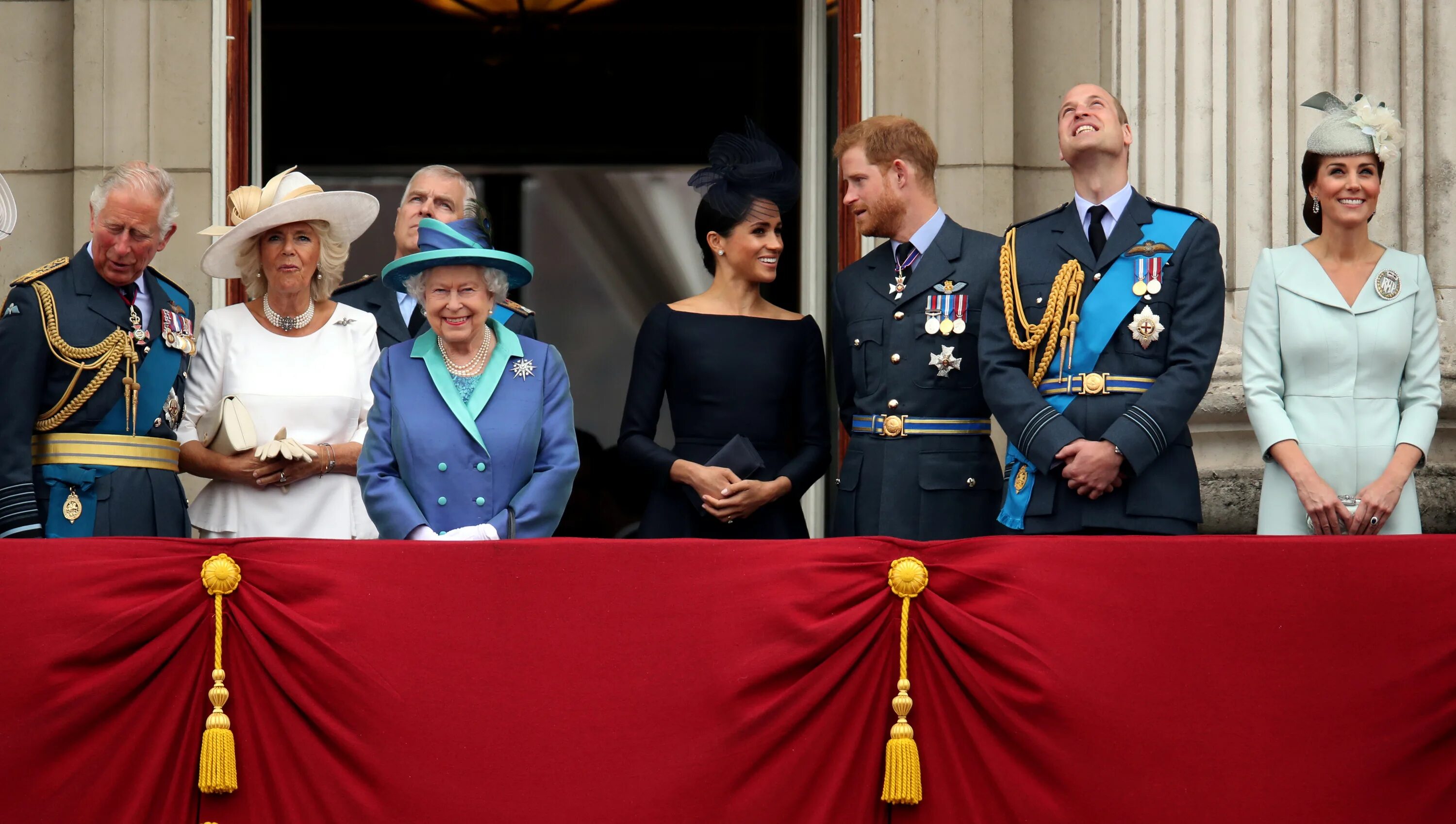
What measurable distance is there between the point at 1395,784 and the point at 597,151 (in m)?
6.69

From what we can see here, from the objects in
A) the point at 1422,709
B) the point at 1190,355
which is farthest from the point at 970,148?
the point at 1422,709

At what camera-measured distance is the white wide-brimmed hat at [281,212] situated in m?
A: 4.50

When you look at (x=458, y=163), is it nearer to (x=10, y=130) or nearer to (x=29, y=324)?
(x=10, y=130)

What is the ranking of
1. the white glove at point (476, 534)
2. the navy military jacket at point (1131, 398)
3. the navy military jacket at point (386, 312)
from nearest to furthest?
the white glove at point (476, 534)
the navy military jacket at point (1131, 398)
the navy military jacket at point (386, 312)

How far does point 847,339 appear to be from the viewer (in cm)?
477

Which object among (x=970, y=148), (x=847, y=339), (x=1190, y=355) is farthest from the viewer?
(x=970, y=148)

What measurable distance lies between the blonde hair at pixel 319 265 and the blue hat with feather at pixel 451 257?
0.34 metres

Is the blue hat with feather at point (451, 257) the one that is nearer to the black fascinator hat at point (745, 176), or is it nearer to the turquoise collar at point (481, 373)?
the turquoise collar at point (481, 373)

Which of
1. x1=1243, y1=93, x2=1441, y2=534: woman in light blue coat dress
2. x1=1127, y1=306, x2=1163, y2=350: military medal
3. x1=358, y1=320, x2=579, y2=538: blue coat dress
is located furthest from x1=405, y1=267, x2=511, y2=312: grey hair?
x1=1243, y1=93, x2=1441, y2=534: woman in light blue coat dress

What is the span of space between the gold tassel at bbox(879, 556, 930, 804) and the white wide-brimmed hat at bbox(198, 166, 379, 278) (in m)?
1.86

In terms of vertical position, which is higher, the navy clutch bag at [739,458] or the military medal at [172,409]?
the military medal at [172,409]

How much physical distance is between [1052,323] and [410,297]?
188 centimetres

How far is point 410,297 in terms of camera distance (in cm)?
499

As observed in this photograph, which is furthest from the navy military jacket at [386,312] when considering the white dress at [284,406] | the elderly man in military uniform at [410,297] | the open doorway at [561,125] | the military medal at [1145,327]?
the open doorway at [561,125]
